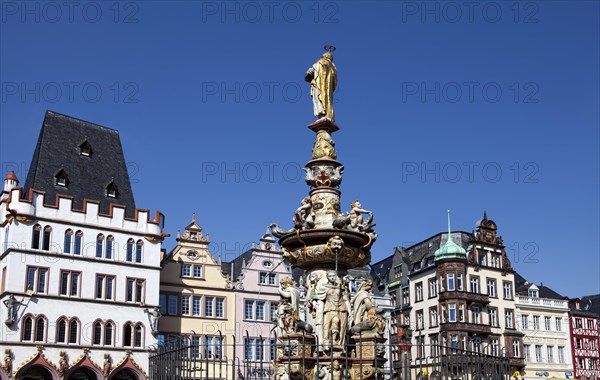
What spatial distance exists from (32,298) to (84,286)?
338 cm

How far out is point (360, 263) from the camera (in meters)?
18.5

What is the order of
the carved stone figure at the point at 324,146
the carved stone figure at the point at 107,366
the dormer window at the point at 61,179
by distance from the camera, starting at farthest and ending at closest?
the dormer window at the point at 61,179 → the carved stone figure at the point at 107,366 → the carved stone figure at the point at 324,146

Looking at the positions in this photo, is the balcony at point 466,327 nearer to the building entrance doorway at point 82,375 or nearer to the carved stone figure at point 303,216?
the building entrance doorway at point 82,375

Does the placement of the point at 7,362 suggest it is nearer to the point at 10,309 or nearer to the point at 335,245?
the point at 10,309

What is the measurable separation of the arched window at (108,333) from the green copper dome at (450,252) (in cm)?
2734

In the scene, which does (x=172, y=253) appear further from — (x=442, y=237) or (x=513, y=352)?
(x=513, y=352)

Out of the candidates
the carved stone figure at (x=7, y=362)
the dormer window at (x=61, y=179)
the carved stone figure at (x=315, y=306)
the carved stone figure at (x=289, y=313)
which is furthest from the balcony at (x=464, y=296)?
the carved stone figure at (x=289, y=313)

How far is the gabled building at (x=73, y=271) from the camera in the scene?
44812mm

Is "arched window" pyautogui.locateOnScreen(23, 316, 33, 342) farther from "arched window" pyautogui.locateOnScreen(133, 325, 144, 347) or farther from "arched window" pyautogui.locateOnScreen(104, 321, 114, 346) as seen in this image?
"arched window" pyautogui.locateOnScreen(133, 325, 144, 347)

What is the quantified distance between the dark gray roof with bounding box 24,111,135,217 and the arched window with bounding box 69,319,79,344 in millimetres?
7813

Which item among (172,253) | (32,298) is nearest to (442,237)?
(172,253)

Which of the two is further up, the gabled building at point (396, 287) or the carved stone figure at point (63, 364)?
the gabled building at point (396, 287)

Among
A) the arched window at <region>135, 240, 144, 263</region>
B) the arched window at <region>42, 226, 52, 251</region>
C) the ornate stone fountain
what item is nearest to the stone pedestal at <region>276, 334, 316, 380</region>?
the ornate stone fountain

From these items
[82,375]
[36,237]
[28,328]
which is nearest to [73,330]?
[28,328]
